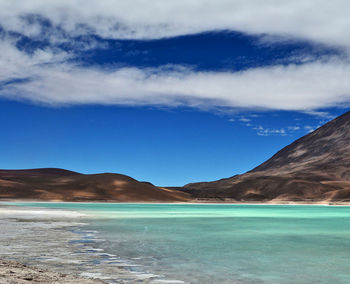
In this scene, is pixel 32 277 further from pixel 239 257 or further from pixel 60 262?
pixel 239 257

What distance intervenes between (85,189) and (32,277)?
12752 centimetres

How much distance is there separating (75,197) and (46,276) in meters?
118

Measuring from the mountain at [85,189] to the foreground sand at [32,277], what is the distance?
4503 inches

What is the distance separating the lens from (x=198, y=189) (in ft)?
600

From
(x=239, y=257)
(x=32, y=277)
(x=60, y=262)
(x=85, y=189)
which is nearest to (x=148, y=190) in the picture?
(x=85, y=189)

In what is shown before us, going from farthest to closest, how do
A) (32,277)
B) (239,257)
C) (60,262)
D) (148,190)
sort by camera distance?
(148,190) → (239,257) → (60,262) → (32,277)

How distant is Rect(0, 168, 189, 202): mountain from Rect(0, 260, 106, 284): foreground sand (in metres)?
114

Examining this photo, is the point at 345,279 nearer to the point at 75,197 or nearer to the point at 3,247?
the point at 3,247

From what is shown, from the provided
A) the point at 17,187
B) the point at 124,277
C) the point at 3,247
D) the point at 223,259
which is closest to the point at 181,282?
the point at 124,277

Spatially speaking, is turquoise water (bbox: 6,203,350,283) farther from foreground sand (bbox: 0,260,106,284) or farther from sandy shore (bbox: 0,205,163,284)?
foreground sand (bbox: 0,260,106,284)

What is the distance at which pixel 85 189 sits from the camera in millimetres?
134125

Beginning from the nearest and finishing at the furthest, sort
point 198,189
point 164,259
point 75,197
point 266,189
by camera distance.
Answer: point 164,259, point 75,197, point 266,189, point 198,189

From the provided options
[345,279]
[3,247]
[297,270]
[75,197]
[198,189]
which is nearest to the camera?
[345,279]

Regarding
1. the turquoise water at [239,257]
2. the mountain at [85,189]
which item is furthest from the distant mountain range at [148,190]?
the turquoise water at [239,257]
